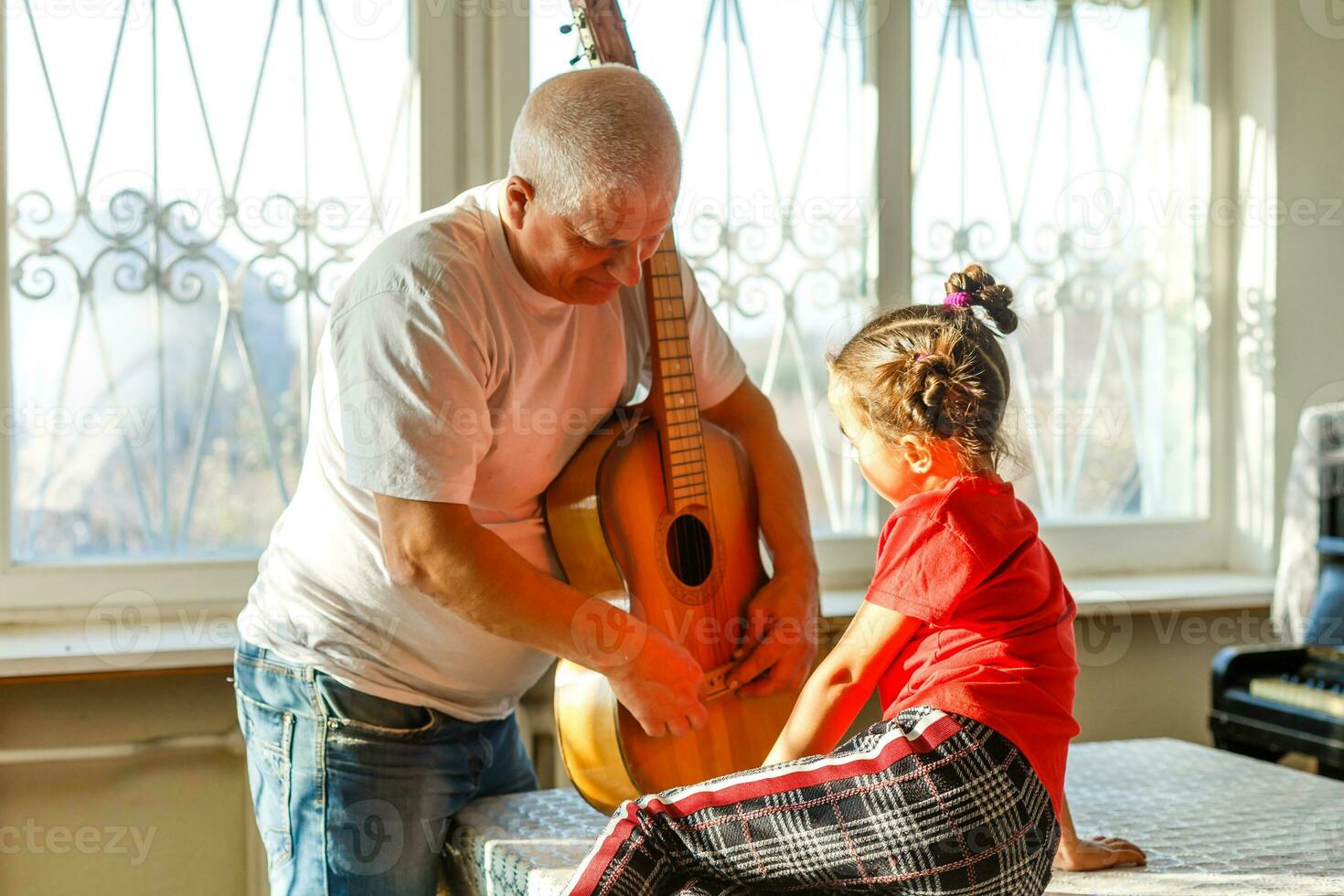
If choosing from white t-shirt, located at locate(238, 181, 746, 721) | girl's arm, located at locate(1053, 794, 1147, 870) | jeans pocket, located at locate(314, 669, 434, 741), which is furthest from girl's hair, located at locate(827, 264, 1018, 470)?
jeans pocket, located at locate(314, 669, 434, 741)

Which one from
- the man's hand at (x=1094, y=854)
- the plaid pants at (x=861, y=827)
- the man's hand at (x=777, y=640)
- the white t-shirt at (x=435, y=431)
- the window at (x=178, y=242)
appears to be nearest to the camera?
the plaid pants at (x=861, y=827)

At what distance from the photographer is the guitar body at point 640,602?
1.52 meters

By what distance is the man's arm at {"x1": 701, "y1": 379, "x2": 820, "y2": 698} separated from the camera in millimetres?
1639

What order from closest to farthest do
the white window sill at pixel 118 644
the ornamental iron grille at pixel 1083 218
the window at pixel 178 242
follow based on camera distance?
the white window sill at pixel 118 644
the window at pixel 178 242
the ornamental iron grille at pixel 1083 218

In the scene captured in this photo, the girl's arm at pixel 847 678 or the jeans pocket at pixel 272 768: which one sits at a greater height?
the girl's arm at pixel 847 678

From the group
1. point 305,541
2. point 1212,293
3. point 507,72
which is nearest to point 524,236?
point 305,541

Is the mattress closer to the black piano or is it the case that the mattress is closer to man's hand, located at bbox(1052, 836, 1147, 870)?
man's hand, located at bbox(1052, 836, 1147, 870)

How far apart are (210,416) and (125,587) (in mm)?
354

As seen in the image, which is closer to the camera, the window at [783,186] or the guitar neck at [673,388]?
the guitar neck at [673,388]

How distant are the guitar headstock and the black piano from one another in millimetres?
1663

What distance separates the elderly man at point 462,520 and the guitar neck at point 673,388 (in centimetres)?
6

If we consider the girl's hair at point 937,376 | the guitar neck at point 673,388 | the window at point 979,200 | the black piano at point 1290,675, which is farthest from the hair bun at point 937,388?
the black piano at point 1290,675

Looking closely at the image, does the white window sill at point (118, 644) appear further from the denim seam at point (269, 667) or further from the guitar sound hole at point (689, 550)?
the guitar sound hole at point (689, 550)

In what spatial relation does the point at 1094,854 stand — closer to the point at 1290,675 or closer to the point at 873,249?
the point at 1290,675
